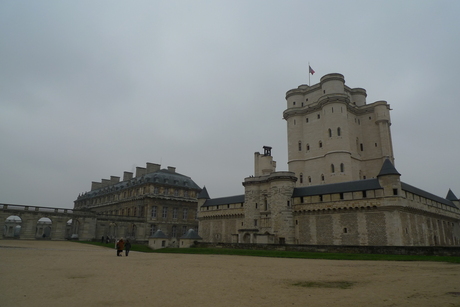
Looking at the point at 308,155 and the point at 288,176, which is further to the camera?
the point at 308,155

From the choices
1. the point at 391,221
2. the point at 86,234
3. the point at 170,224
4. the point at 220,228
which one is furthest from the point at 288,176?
the point at 86,234

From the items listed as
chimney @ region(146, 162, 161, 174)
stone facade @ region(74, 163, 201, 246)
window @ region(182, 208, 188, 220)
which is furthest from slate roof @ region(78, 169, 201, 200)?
window @ region(182, 208, 188, 220)

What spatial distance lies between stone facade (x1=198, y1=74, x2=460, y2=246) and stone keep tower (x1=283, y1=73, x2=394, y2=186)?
15 cm

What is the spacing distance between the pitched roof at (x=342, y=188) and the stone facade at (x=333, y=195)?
109 millimetres

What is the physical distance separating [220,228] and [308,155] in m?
18.1

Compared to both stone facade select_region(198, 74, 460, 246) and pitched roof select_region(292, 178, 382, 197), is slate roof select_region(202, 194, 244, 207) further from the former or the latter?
pitched roof select_region(292, 178, 382, 197)

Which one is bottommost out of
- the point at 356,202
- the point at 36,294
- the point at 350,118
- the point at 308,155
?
the point at 36,294

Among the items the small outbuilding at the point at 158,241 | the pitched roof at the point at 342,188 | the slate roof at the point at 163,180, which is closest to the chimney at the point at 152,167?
the slate roof at the point at 163,180

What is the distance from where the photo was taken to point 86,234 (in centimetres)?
4797

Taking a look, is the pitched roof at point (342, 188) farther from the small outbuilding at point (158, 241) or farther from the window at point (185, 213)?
the window at point (185, 213)

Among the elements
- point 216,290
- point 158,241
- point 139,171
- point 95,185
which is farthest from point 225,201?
point 95,185

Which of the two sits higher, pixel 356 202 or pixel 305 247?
pixel 356 202

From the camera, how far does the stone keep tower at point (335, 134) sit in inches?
1737

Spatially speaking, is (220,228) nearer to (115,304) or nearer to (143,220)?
(143,220)
